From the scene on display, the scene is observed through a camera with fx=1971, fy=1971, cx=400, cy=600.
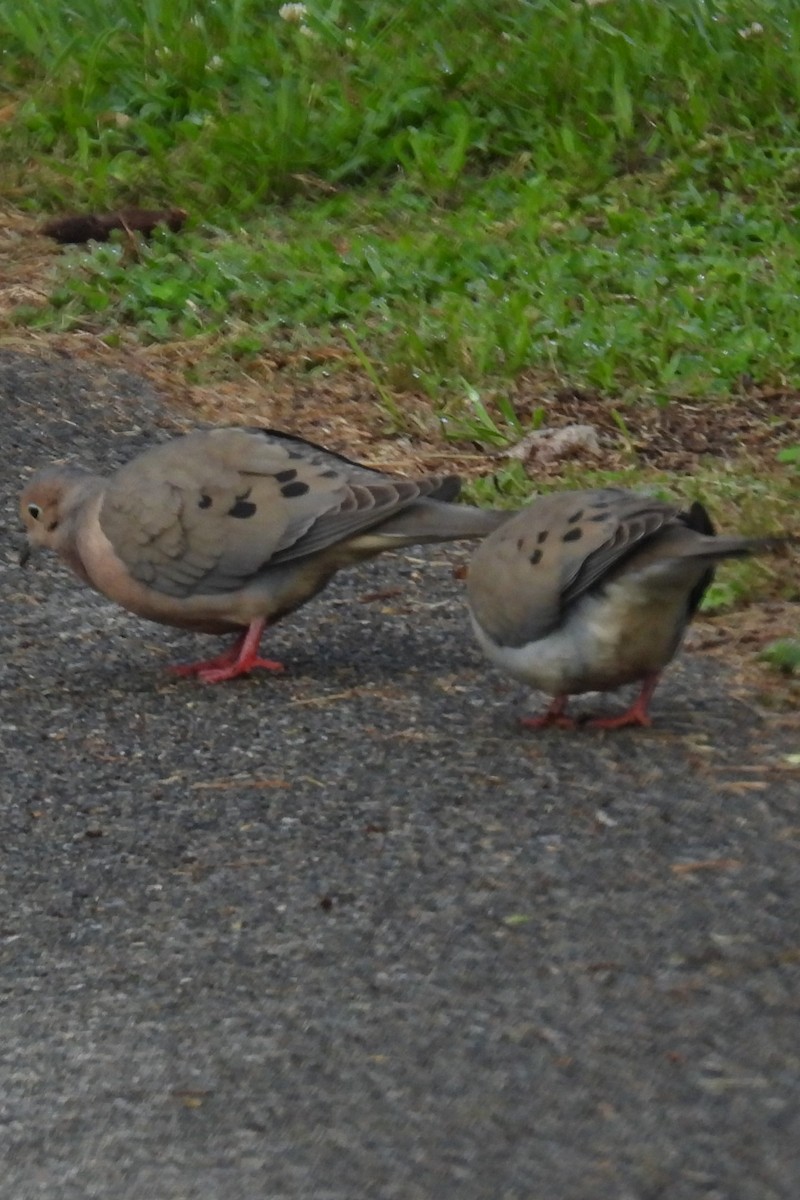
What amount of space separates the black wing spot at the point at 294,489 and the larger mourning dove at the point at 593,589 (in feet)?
2.51

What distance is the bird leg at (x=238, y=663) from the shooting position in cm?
513

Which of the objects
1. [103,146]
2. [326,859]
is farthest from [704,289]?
[326,859]

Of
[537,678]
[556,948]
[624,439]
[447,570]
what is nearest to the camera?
[556,948]

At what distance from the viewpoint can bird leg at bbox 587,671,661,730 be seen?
14.3 feet

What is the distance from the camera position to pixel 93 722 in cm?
489

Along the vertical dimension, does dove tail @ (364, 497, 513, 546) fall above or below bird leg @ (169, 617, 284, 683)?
above

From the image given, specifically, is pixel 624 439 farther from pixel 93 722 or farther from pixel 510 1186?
pixel 510 1186

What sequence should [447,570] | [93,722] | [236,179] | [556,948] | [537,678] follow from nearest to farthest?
1. [556,948]
2. [537,678]
3. [93,722]
4. [447,570]
5. [236,179]

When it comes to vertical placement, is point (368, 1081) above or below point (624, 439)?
above

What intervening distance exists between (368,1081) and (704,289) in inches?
209

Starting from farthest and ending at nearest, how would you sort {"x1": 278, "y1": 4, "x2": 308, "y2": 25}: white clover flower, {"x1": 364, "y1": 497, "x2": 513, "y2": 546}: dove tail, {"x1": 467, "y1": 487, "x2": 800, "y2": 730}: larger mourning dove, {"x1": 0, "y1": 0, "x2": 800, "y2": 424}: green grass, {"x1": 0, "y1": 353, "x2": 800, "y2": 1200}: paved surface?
{"x1": 278, "y1": 4, "x2": 308, "y2": 25}: white clover flower
{"x1": 0, "y1": 0, "x2": 800, "y2": 424}: green grass
{"x1": 364, "y1": 497, "x2": 513, "y2": 546}: dove tail
{"x1": 467, "y1": 487, "x2": 800, "y2": 730}: larger mourning dove
{"x1": 0, "y1": 353, "x2": 800, "y2": 1200}: paved surface

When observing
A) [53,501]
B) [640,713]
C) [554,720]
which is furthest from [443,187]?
[640,713]

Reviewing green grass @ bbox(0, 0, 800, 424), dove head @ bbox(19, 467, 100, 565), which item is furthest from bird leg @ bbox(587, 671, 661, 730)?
green grass @ bbox(0, 0, 800, 424)

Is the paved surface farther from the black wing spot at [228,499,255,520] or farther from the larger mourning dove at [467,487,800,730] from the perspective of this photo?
the black wing spot at [228,499,255,520]
